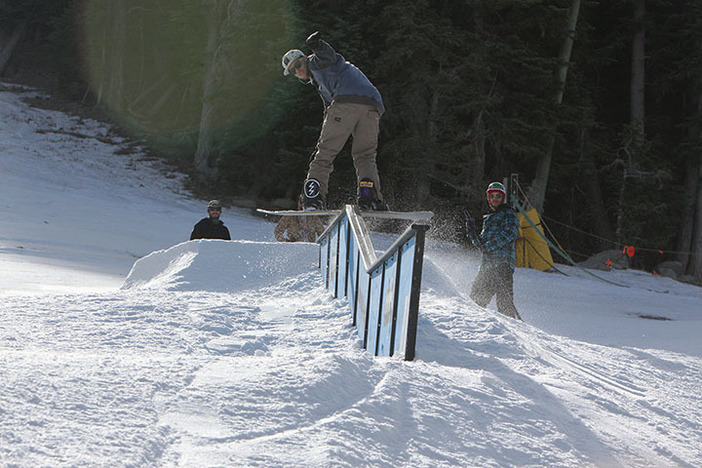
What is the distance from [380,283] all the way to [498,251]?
3479mm

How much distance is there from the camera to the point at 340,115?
6590 mm

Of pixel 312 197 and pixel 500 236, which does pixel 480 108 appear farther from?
pixel 312 197

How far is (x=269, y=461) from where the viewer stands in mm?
2262

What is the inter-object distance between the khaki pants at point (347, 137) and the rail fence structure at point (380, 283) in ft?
2.09

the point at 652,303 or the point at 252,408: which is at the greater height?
the point at 252,408

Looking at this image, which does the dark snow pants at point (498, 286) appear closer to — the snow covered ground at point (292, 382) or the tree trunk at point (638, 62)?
the snow covered ground at point (292, 382)

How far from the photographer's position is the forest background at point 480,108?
64.7 ft

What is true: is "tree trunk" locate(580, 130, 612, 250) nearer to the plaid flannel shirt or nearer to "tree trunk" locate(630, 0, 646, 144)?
"tree trunk" locate(630, 0, 646, 144)

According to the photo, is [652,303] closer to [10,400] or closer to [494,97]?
[494,97]

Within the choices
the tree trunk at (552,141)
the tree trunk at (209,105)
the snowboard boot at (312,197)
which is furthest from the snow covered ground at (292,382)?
the tree trunk at (209,105)

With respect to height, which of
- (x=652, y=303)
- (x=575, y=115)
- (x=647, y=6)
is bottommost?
(x=652, y=303)

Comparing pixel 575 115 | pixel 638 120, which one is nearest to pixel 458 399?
pixel 575 115

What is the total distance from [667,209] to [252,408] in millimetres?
23140

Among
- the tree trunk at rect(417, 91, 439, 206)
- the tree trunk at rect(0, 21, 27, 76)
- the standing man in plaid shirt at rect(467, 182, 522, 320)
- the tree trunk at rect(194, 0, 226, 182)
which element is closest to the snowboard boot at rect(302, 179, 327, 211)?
the standing man in plaid shirt at rect(467, 182, 522, 320)
